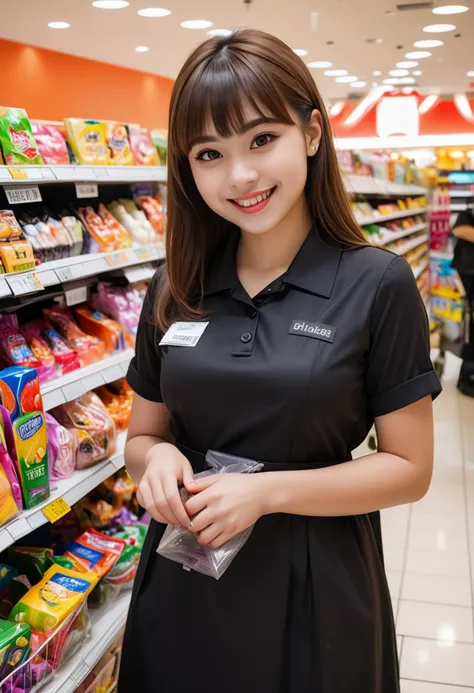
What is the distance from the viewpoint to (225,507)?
111 centimetres

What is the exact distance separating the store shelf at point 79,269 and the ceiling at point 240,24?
3.04 meters

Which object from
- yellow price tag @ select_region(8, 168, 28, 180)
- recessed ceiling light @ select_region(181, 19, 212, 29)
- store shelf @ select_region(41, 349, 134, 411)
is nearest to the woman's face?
yellow price tag @ select_region(8, 168, 28, 180)

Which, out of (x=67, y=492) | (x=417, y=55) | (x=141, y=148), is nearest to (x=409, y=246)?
(x=417, y=55)

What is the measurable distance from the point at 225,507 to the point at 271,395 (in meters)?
0.20

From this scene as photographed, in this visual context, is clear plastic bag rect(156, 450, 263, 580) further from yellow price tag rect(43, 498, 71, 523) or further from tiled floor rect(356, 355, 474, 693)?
tiled floor rect(356, 355, 474, 693)

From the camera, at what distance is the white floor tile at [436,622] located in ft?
9.77

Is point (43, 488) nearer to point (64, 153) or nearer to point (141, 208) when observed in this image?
point (64, 153)

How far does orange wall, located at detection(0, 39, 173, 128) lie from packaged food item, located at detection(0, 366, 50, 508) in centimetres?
538

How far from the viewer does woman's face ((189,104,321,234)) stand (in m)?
1.18

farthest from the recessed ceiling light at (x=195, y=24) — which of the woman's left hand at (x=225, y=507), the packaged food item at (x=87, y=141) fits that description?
the woman's left hand at (x=225, y=507)

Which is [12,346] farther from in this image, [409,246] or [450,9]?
[409,246]

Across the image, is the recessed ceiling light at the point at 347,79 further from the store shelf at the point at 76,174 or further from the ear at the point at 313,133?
the ear at the point at 313,133

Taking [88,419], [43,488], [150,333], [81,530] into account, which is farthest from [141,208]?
[150,333]

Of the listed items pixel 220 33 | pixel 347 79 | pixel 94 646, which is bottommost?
pixel 94 646
